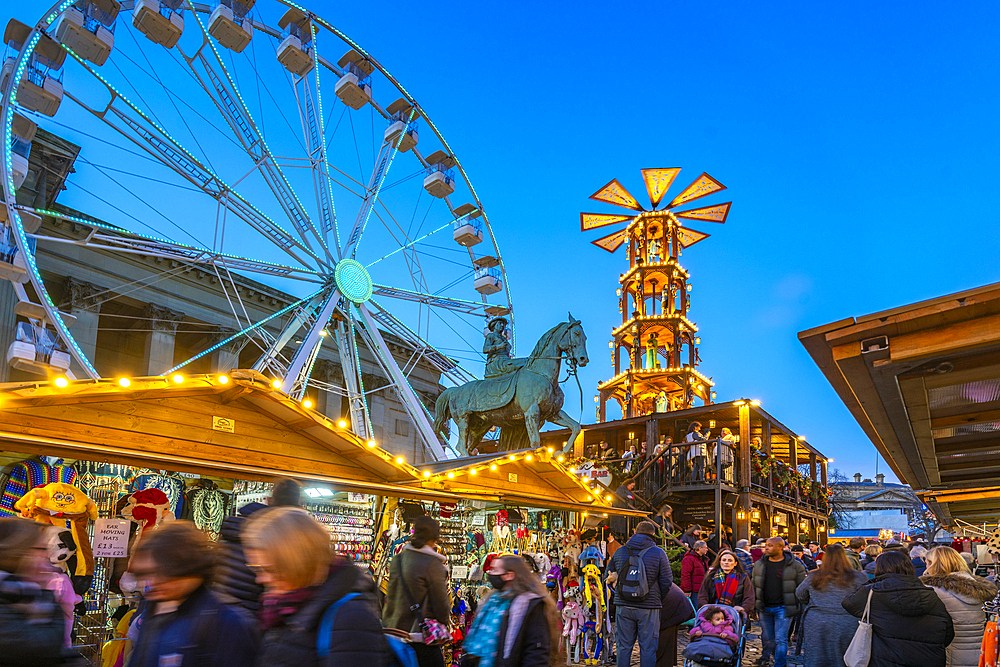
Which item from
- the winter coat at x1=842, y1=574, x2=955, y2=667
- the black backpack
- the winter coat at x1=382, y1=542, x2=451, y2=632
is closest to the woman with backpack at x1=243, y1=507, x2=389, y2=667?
the winter coat at x1=382, y1=542, x2=451, y2=632

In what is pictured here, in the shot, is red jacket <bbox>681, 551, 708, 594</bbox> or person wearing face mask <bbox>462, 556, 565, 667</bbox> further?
red jacket <bbox>681, 551, 708, 594</bbox>

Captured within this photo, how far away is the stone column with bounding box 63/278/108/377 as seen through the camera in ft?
77.1

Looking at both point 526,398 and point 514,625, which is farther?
point 526,398

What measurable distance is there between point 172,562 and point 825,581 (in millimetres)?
5690

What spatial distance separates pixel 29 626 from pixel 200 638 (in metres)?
0.95

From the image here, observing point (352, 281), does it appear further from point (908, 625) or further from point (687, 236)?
point (687, 236)

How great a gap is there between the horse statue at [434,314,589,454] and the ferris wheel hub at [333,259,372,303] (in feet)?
11.6

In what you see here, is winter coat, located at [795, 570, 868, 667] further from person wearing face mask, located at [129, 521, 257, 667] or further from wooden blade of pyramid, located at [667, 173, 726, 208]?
wooden blade of pyramid, located at [667, 173, 726, 208]

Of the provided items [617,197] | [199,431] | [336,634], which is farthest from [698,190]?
[336,634]

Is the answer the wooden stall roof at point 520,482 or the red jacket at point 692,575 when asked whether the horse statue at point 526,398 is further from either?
the red jacket at point 692,575

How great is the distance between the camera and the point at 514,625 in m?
3.59

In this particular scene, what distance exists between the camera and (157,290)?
26.8 m

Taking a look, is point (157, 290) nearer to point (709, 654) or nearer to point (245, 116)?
point (245, 116)

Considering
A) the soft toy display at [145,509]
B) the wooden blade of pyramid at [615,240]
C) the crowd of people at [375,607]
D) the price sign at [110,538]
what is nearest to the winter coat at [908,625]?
the crowd of people at [375,607]
